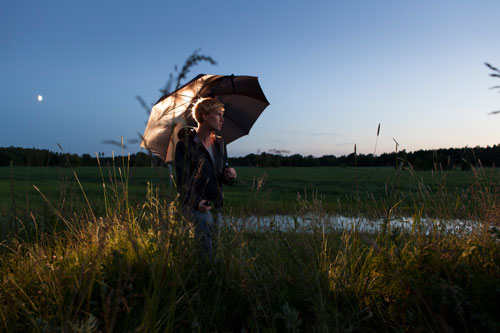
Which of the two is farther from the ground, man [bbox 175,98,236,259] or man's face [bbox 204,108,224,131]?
man's face [bbox 204,108,224,131]

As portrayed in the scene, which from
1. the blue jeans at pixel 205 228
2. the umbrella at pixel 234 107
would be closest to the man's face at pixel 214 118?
the umbrella at pixel 234 107

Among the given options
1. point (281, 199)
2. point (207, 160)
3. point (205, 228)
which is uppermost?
point (207, 160)

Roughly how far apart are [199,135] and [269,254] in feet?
5.93

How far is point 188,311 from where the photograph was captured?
2447 mm

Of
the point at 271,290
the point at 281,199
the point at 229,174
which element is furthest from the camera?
the point at 281,199

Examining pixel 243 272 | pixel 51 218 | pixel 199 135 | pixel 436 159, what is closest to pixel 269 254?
pixel 243 272

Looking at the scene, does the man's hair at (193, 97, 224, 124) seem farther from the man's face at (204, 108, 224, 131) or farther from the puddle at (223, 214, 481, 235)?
the puddle at (223, 214, 481, 235)

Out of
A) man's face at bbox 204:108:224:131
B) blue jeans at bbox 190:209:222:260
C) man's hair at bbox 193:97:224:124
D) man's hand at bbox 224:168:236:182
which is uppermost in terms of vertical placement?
man's hair at bbox 193:97:224:124

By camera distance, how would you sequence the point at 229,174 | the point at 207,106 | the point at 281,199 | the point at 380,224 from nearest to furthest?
the point at 380,224, the point at 207,106, the point at 229,174, the point at 281,199

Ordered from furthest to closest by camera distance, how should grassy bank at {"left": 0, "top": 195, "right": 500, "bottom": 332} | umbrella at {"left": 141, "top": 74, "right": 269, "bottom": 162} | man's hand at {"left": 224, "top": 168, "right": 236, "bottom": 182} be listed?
1. umbrella at {"left": 141, "top": 74, "right": 269, "bottom": 162}
2. man's hand at {"left": 224, "top": 168, "right": 236, "bottom": 182}
3. grassy bank at {"left": 0, "top": 195, "right": 500, "bottom": 332}

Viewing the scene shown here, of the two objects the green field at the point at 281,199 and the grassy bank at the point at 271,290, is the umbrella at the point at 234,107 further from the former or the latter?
the grassy bank at the point at 271,290

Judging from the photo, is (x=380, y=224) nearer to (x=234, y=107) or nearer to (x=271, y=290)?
(x=271, y=290)

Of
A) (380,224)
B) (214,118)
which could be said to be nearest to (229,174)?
(214,118)

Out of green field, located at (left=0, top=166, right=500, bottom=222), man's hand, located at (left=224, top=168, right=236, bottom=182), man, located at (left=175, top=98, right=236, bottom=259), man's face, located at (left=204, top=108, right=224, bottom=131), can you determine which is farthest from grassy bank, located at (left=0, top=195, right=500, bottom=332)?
man's face, located at (left=204, top=108, right=224, bottom=131)
